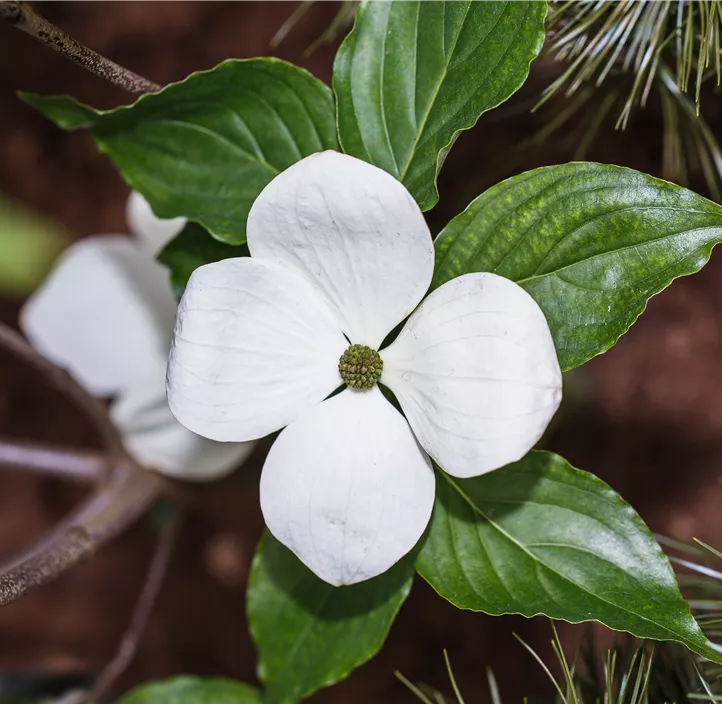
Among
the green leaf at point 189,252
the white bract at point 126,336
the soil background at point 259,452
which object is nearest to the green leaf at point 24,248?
the soil background at point 259,452

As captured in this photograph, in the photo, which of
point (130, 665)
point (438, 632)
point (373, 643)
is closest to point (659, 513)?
point (438, 632)

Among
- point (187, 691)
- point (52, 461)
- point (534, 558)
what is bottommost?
point (187, 691)

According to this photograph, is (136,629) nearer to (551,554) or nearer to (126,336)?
(126,336)

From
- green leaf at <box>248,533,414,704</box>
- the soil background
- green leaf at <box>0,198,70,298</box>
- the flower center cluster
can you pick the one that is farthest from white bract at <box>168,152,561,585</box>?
green leaf at <box>0,198,70,298</box>

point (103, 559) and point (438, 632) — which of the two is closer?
point (438, 632)

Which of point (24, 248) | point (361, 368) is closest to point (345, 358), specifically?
point (361, 368)

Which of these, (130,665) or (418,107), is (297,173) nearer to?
(418,107)

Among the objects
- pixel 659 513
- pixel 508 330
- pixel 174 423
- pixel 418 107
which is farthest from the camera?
pixel 659 513
